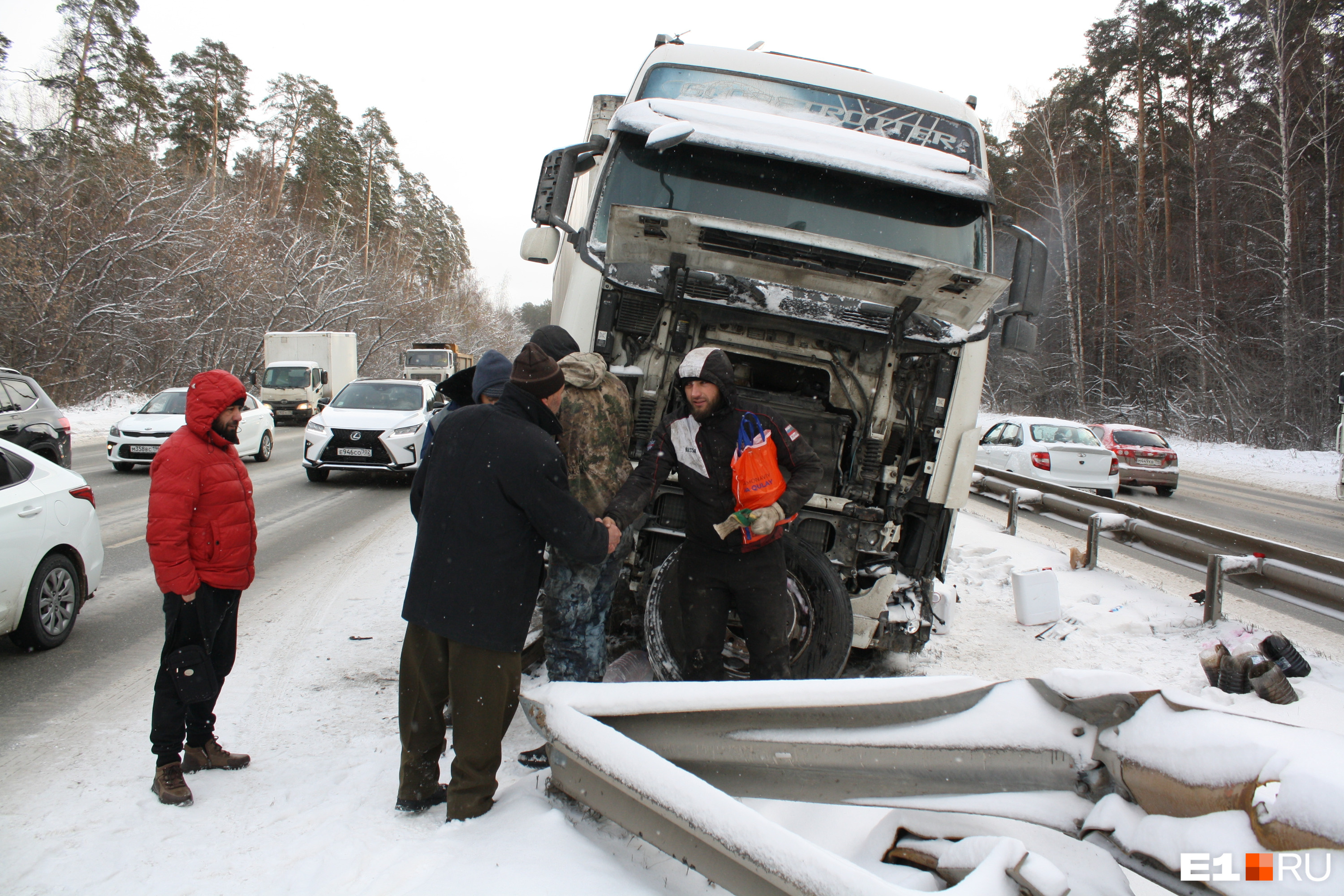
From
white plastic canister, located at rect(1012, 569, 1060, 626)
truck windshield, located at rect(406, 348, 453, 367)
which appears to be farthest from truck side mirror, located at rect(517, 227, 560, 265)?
truck windshield, located at rect(406, 348, 453, 367)

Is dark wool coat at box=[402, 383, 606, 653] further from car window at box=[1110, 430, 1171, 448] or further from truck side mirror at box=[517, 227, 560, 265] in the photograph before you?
car window at box=[1110, 430, 1171, 448]

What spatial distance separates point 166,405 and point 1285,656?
16703 mm

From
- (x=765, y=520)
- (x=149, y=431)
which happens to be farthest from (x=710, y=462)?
(x=149, y=431)

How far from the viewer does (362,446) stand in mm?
12719

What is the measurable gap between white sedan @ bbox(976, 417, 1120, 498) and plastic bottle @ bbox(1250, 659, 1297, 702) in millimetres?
8849

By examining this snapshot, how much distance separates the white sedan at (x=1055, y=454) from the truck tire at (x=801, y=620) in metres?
10.1

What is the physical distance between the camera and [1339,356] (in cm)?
2338

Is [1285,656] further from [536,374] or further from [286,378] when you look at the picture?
[286,378]

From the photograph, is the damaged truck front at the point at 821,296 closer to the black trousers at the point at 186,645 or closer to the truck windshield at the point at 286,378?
the black trousers at the point at 186,645

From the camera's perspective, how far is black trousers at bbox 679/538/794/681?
3.70m

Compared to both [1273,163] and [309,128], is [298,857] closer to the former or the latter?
[1273,163]

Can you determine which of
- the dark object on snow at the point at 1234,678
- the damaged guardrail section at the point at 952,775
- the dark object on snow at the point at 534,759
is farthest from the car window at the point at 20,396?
the dark object on snow at the point at 1234,678

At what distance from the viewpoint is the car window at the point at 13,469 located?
4883mm

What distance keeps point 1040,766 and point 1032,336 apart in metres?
3.06
